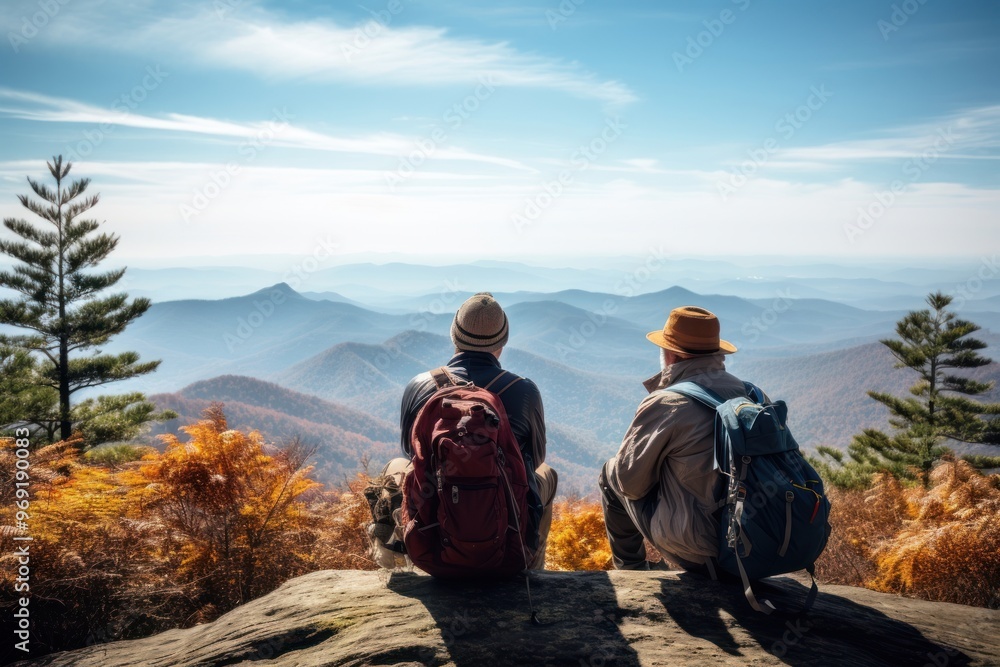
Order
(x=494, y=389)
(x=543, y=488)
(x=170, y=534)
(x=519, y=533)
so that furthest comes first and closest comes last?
(x=170, y=534) < (x=543, y=488) < (x=494, y=389) < (x=519, y=533)

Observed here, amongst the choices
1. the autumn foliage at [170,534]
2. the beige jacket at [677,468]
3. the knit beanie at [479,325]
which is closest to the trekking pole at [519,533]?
the beige jacket at [677,468]

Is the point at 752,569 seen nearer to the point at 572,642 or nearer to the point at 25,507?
the point at 572,642

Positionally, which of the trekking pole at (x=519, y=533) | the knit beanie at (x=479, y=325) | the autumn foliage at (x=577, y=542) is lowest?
the autumn foliage at (x=577, y=542)

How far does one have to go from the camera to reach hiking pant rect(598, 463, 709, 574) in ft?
12.3

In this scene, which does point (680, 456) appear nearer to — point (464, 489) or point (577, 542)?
Result: point (464, 489)

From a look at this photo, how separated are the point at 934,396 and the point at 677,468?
2495 centimetres

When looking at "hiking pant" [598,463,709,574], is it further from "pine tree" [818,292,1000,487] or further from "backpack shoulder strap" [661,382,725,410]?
"pine tree" [818,292,1000,487]

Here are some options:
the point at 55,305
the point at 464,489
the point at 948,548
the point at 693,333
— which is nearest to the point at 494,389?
the point at 464,489

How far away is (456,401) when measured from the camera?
3289 millimetres

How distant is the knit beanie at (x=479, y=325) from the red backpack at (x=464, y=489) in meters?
0.61

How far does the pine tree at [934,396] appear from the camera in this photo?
73.1 feet

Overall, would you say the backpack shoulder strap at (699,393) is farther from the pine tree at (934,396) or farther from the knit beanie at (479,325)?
the pine tree at (934,396)

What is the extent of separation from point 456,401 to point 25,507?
4089 mm

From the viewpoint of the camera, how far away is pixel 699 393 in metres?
3.53
